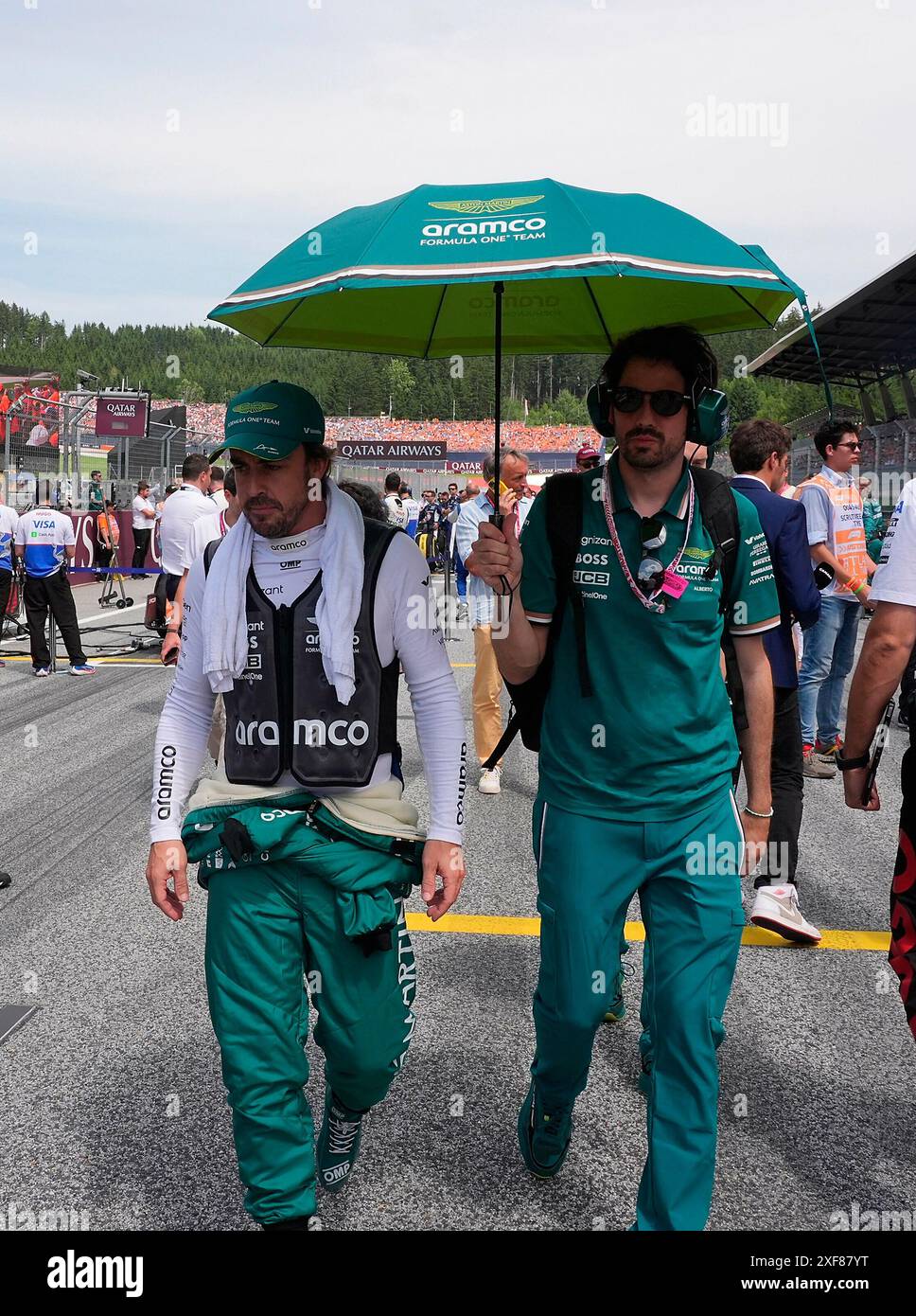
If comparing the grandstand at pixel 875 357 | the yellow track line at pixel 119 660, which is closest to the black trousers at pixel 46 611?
the yellow track line at pixel 119 660

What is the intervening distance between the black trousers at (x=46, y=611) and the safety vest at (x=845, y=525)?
7644 millimetres

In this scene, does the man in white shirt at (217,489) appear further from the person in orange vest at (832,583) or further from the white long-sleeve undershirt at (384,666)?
the white long-sleeve undershirt at (384,666)

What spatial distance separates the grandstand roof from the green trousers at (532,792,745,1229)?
2086cm

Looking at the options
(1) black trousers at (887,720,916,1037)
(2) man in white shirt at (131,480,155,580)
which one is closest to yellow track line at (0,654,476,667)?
(2) man in white shirt at (131,480,155,580)

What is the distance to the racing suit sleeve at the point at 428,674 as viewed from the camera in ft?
8.43

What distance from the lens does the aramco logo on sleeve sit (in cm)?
223

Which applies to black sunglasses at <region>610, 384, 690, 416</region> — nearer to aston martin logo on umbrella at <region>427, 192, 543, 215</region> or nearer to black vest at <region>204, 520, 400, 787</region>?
aston martin logo on umbrella at <region>427, 192, 543, 215</region>

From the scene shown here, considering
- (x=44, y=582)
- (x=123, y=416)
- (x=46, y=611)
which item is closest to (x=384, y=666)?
(x=44, y=582)

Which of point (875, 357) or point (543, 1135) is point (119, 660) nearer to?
point (543, 1135)

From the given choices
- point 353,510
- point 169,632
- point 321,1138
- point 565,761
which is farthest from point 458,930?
point 169,632

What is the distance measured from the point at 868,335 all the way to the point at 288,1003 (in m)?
29.5

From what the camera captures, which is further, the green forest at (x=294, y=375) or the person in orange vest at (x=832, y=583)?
the green forest at (x=294, y=375)

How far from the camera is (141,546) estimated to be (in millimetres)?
21828
